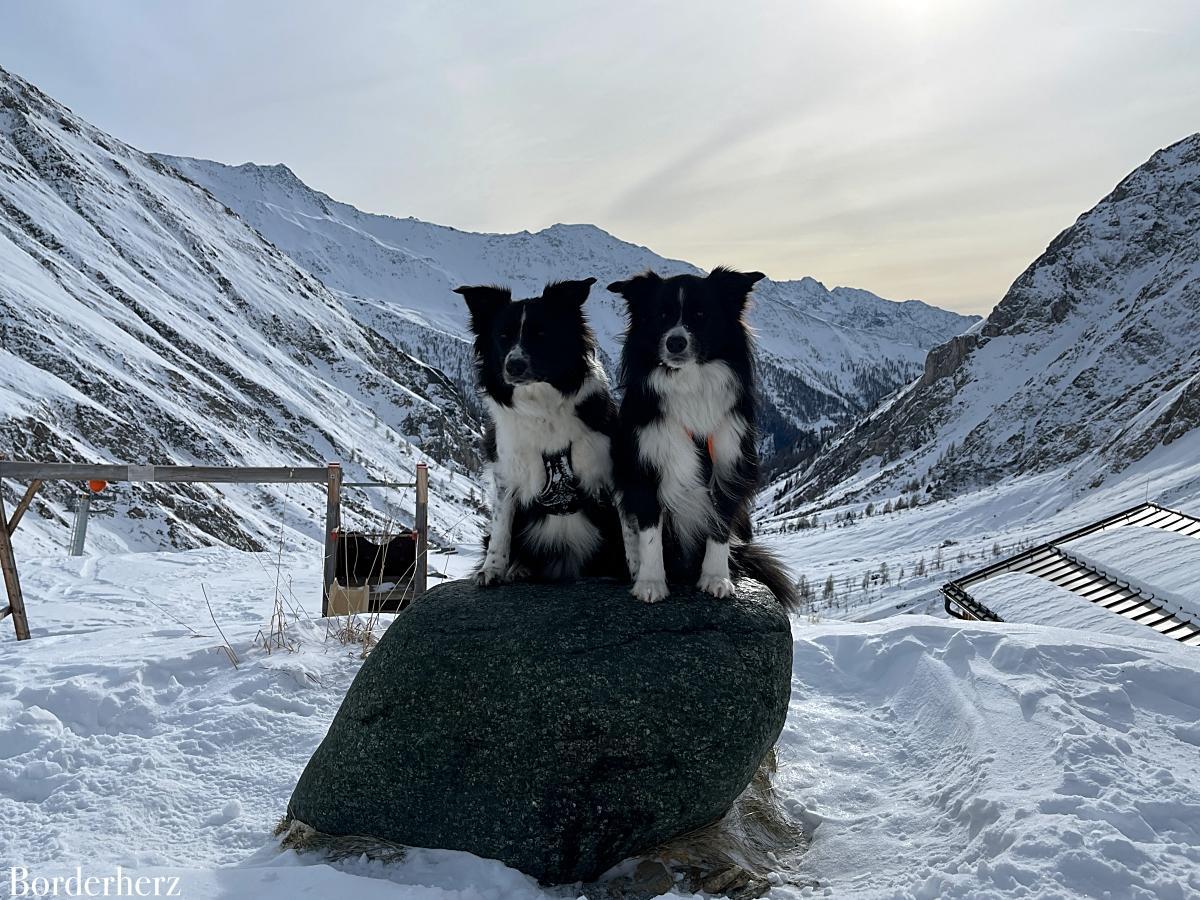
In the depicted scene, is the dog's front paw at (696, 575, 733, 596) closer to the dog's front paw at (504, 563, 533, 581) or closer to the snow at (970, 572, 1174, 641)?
the dog's front paw at (504, 563, 533, 581)

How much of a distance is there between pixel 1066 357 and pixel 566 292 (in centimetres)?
5795

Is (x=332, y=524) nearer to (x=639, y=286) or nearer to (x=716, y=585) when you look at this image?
(x=716, y=585)

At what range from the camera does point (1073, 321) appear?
59344mm

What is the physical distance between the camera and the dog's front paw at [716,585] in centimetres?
478

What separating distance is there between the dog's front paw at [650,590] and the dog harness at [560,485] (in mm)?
668

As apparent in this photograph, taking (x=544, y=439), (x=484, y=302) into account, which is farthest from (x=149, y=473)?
(x=544, y=439)

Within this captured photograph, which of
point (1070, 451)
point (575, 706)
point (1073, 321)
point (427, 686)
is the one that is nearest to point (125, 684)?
point (427, 686)

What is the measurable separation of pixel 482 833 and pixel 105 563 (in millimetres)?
11701

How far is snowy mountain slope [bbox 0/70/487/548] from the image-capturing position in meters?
28.8

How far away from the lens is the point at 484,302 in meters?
4.95

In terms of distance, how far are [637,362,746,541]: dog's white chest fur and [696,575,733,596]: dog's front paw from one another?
57 cm

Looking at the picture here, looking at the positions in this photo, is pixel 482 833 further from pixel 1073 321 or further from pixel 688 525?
pixel 1073 321

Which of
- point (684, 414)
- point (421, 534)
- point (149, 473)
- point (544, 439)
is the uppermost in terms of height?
point (149, 473)

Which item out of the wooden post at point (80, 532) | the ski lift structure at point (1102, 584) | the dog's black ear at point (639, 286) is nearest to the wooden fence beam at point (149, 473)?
the dog's black ear at point (639, 286)
